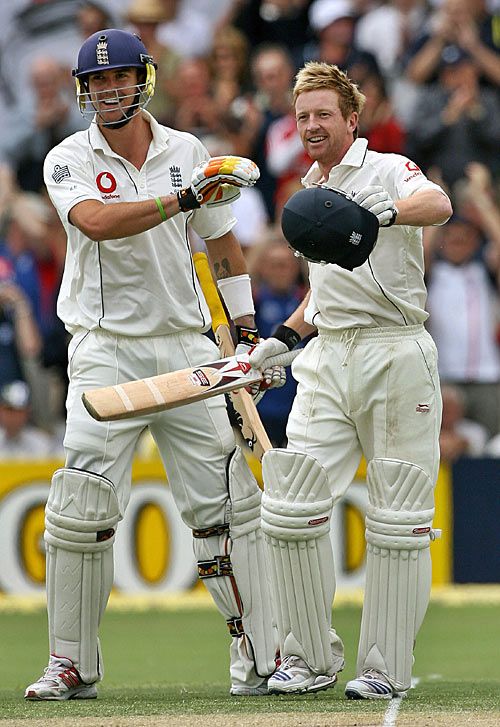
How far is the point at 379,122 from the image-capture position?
977 cm

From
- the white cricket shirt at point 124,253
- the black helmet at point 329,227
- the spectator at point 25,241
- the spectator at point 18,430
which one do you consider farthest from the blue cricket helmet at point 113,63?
the spectator at point 25,241

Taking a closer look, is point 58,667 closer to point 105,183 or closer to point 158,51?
point 105,183

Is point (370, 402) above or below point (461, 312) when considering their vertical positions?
below

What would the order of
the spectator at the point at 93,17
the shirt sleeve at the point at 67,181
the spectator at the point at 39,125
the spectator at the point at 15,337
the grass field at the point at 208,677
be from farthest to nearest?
the spectator at the point at 93,17 < the spectator at the point at 39,125 < the spectator at the point at 15,337 < the shirt sleeve at the point at 67,181 < the grass field at the point at 208,677

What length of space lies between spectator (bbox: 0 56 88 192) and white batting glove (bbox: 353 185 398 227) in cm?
627

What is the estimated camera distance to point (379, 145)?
973 cm

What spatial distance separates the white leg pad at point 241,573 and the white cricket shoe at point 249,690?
0.05ft

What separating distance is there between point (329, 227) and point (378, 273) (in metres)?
0.45

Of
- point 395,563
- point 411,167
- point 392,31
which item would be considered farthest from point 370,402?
point 392,31

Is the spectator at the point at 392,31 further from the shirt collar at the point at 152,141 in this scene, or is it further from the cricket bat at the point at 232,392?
the shirt collar at the point at 152,141

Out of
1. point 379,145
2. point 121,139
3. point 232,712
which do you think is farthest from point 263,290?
point 232,712

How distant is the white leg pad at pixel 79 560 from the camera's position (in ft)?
15.8

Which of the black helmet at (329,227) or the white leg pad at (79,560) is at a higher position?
the black helmet at (329,227)

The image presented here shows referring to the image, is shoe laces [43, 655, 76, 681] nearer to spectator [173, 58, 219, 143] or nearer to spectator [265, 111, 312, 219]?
spectator [265, 111, 312, 219]
